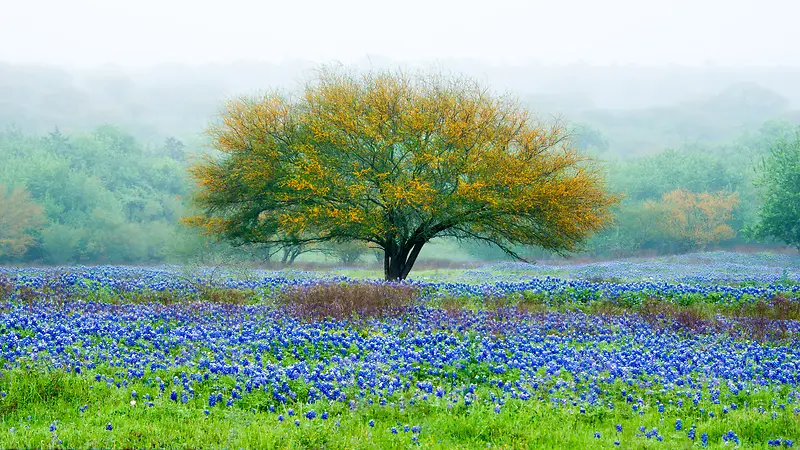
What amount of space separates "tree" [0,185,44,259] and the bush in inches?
1532

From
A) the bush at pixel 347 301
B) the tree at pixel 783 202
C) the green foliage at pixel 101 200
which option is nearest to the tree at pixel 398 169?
the bush at pixel 347 301

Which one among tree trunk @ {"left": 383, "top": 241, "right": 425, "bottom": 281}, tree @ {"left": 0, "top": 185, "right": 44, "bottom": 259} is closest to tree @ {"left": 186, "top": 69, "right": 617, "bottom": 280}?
tree trunk @ {"left": 383, "top": 241, "right": 425, "bottom": 281}

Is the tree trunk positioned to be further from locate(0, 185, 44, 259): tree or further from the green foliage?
locate(0, 185, 44, 259): tree

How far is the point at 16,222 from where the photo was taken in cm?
4709

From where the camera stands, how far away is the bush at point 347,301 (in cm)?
1262

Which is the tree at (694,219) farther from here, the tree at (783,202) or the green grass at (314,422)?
the green grass at (314,422)

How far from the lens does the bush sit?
41.4 feet

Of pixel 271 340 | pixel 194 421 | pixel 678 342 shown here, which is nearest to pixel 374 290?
pixel 271 340

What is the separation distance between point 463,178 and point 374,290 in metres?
7.92

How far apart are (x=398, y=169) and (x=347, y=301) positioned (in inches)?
372

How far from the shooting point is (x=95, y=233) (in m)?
51.6

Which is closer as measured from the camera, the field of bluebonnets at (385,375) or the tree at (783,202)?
the field of bluebonnets at (385,375)

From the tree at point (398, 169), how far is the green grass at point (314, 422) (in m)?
13.2

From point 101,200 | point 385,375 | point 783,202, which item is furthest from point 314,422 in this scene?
point 101,200
